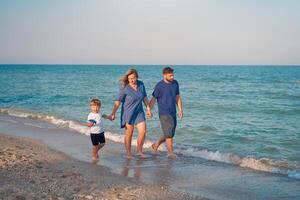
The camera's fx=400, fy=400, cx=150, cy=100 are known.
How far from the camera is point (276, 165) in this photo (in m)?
7.66

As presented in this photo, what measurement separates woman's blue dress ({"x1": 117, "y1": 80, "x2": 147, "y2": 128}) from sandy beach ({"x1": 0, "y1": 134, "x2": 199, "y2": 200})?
1143 millimetres

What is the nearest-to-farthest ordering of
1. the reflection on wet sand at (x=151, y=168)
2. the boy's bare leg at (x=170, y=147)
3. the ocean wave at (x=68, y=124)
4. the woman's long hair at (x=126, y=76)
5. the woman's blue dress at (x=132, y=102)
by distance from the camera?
the reflection on wet sand at (x=151, y=168) < the woman's long hair at (x=126, y=76) < the woman's blue dress at (x=132, y=102) < the boy's bare leg at (x=170, y=147) < the ocean wave at (x=68, y=124)

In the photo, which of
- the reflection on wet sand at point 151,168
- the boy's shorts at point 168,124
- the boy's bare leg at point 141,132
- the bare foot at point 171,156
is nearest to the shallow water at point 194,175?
the reflection on wet sand at point 151,168

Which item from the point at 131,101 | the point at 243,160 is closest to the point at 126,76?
the point at 131,101

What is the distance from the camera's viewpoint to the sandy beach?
16.6 ft

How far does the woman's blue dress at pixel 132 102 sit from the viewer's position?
756 centimetres

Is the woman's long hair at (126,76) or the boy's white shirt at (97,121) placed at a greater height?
the woman's long hair at (126,76)

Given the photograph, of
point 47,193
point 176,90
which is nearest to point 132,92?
Result: point 176,90

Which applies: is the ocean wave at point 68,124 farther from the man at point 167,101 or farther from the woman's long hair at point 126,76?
the woman's long hair at point 126,76

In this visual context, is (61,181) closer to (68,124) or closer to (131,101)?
(131,101)

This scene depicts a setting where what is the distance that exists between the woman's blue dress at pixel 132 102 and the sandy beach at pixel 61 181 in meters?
1.14

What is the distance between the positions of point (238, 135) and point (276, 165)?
3448mm

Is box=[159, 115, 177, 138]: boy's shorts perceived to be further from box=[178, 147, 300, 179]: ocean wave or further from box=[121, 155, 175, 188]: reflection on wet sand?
box=[178, 147, 300, 179]: ocean wave

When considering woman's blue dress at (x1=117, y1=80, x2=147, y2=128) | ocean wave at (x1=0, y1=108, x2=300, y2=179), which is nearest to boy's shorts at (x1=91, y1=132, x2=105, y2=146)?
woman's blue dress at (x1=117, y1=80, x2=147, y2=128)
